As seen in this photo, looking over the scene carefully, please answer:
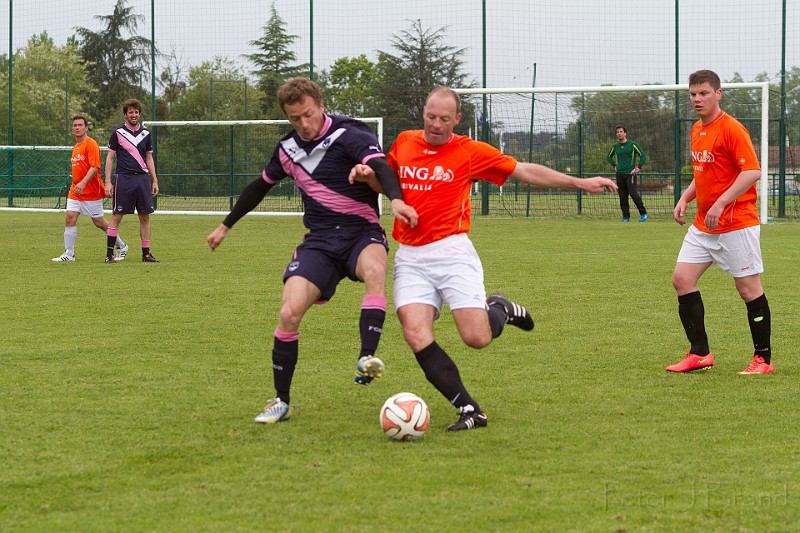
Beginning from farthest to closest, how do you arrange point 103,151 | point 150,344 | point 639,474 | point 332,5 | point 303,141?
1. point 103,151
2. point 332,5
3. point 150,344
4. point 303,141
5. point 639,474

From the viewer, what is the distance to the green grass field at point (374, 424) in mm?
3850

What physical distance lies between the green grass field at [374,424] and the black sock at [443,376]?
0.18 metres

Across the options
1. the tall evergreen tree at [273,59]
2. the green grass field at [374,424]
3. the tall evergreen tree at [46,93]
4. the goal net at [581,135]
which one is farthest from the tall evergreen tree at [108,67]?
the green grass field at [374,424]

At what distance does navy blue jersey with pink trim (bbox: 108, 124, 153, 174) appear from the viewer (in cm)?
1389

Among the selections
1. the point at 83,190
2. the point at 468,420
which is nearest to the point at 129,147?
the point at 83,190

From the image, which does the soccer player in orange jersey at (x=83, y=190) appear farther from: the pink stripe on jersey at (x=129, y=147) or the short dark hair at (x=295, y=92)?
the short dark hair at (x=295, y=92)

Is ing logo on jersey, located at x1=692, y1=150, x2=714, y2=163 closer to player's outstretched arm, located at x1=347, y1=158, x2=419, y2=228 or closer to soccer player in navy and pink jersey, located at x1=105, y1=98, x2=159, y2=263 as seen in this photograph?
player's outstretched arm, located at x1=347, y1=158, x2=419, y2=228

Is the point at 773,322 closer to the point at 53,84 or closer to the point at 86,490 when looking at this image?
the point at 86,490

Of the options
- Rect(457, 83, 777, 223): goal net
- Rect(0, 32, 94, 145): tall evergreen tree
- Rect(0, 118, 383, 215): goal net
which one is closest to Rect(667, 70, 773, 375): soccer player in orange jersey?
Rect(457, 83, 777, 223): goal net

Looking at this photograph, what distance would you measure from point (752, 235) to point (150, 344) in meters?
4.13

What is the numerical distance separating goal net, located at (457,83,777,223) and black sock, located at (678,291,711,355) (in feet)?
55.6

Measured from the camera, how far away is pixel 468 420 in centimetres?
511

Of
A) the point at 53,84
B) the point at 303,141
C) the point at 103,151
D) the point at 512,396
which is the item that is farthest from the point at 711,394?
the point at 53,84

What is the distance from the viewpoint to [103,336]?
7867 mm
